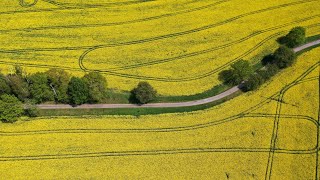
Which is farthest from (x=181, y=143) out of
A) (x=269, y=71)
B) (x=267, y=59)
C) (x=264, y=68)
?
(x=267, y=59)

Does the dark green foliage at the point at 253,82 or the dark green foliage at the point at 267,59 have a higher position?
the dark green foliage at the point at 267,59

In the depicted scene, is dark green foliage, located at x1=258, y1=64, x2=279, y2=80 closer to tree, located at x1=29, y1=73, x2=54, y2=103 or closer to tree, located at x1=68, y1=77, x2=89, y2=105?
tree, located at x1=68, y1=77, x2=89, y2=105

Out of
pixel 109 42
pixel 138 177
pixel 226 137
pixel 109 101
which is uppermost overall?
pixel 109 42

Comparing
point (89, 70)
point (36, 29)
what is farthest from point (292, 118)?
point (36, 29)

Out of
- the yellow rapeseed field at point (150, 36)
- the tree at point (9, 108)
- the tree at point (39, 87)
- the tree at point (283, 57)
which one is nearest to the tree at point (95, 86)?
the yellow rapeseed field at point (150, 36)

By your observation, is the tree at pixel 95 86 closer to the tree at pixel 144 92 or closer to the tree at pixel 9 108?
the tree at pixel 144 92

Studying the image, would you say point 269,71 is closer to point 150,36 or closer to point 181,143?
point 181,143

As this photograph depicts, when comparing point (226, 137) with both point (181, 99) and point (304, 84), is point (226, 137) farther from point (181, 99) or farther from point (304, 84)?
point (304, 84)
